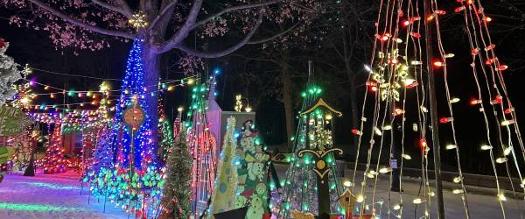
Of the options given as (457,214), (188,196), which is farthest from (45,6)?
(457,214)

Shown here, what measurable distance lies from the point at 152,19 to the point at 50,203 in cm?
584

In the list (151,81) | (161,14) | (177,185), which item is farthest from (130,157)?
(177,185)

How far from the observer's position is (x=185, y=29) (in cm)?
1430

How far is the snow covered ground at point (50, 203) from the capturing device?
33.2 feet

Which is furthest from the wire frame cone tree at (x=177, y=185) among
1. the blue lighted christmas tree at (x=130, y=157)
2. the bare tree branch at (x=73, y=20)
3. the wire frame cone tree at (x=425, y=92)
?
the bare tree branch at (x=73, y=20)

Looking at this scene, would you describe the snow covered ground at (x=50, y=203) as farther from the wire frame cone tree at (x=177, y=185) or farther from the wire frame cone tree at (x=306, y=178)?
the wire frame cone tree at (x=306, y=178)

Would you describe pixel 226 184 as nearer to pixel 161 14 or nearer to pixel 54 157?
pixel 161 14

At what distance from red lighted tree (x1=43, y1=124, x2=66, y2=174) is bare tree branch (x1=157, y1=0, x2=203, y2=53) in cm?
1010

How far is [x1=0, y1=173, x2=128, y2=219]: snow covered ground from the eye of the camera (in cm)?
1012

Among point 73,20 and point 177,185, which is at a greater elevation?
point 73,20

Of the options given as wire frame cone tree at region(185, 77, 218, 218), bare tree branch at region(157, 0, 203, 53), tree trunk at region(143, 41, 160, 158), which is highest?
bare tree branch at region(157, 0, 203, 53)

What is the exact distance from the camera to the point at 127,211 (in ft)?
34.8

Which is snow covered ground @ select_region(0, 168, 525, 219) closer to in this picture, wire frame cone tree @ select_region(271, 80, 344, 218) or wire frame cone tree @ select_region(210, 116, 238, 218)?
wire frame cone tree @ select_region(271, 80, 344, 218)

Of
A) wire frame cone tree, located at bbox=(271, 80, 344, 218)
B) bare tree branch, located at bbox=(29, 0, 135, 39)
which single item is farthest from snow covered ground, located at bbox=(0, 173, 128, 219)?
bare tree branch, located at bbox=(29, 0, 135, 39)
